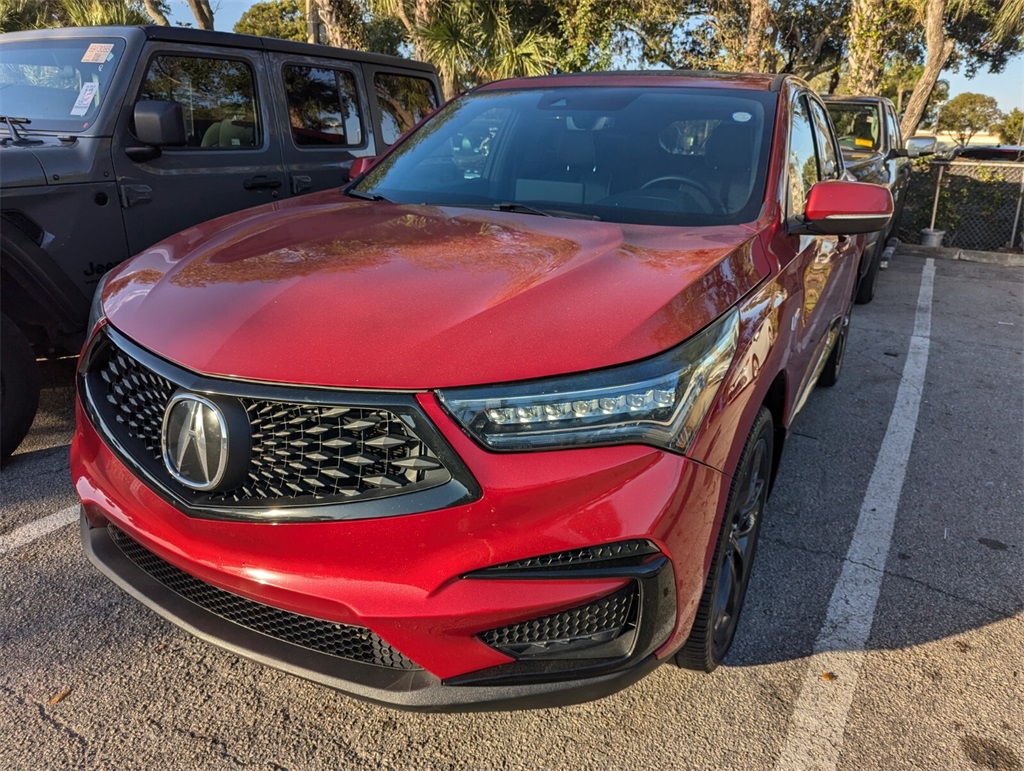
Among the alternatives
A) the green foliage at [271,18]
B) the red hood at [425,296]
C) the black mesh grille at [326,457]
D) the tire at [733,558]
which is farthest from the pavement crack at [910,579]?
the green foliage at [271,18]

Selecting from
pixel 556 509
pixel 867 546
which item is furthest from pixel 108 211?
pixel 867 546

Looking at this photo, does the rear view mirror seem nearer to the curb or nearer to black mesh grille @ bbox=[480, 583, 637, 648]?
black mesh grille @ bbox=[480, 583, 637, 648]

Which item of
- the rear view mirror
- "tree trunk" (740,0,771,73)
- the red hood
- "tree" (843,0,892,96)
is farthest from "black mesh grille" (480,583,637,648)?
"tree trunk" (740,0,771,73)

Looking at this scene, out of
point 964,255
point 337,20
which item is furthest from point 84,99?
point 964,255

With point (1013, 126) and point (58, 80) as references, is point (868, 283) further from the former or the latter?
point (1013, 126)

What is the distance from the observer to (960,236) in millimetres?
11148

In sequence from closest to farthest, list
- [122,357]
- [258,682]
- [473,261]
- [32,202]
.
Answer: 1. [122,357]
2. [473,261]
3. [258,682]
4. [32,202]

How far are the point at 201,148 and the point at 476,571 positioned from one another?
12.0 feet

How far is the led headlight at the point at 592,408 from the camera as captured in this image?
Result: 1.65 metres

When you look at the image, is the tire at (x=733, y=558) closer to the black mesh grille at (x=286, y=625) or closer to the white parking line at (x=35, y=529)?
the black mesh grille at (x=286, y=625)

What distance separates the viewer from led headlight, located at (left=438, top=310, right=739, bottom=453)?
5.42 ft

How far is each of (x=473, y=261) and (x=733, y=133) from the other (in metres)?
1.38

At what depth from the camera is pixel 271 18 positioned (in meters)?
36.6

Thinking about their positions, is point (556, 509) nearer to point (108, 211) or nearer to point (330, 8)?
point (108, 211)
